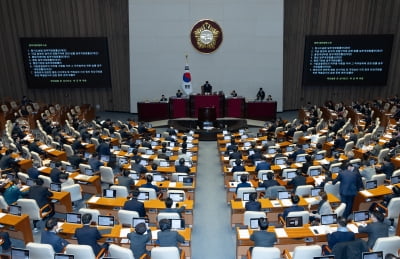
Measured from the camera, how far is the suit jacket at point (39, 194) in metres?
9.91

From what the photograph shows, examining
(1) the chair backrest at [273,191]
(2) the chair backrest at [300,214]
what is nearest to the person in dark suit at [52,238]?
(2) the chair backrest at [300,214]

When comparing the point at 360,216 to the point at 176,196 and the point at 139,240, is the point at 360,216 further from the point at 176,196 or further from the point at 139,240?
the point at 139,240

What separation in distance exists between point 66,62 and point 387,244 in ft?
77.6

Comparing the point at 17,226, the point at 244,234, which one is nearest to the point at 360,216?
the point at 244,234

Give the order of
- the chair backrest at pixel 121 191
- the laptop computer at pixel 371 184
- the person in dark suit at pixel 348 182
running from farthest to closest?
the laptop computer at pixel 371 184, the chair backrest at pixel 121 191, the person in dark suit at pixel 348 182

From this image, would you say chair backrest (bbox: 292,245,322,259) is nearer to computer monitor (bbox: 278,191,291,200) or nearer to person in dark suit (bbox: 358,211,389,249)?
person in dark suit (bbox: 358,211,389,249)

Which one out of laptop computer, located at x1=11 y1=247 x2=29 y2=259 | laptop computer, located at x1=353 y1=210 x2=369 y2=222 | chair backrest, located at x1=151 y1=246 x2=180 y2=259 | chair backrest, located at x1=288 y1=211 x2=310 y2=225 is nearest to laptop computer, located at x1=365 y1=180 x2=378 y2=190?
laptop computer, located at x1=353 y1=210 x2=369 y2=222

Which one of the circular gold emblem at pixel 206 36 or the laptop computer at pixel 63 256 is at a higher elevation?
the circular gold emblem at pixel 206 36

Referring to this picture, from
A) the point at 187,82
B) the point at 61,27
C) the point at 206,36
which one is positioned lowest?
the point at 187,82

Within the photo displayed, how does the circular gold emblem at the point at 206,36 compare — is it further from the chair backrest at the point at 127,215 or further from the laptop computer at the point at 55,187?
the chair backrest at the point at 127,215

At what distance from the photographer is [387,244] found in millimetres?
6980

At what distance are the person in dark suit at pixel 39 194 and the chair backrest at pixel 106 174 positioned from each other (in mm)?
2376

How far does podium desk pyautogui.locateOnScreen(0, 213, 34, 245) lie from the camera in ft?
28.4

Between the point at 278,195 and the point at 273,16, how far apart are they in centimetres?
1793
